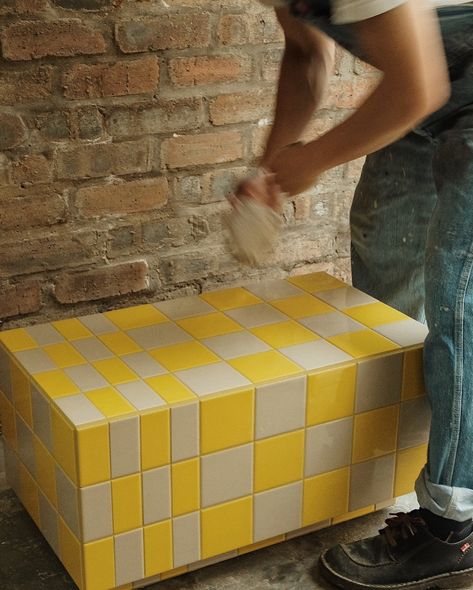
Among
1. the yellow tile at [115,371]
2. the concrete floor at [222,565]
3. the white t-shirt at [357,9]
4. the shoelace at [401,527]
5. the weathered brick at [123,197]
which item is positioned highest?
the white t-shirt at [357,9]

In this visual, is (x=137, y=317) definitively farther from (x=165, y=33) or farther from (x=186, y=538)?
(x=165, y=33)

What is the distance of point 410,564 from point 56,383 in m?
0.68

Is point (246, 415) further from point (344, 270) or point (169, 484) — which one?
point (344, 270)

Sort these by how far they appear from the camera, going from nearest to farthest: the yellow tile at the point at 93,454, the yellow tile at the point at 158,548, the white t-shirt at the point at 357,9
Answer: the white t-shirt at the point at 357,9
the yellow tile at the point at 93,454
the yellow tile at the point at 158,548

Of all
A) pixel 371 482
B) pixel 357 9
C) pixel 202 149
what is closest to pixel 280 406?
pixel 371 482

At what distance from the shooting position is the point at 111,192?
77.6 inches

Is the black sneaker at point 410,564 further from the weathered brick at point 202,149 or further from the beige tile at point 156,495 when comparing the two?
the weathered brick at point 202,149

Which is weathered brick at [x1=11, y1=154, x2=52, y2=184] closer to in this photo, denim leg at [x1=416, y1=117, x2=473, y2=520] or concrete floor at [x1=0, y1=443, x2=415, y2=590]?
concrete floor at [x1=0, y1=443, x2=415, y2=590]

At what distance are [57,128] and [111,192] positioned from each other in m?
0.18

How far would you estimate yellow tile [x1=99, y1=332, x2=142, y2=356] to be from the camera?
5.25ft

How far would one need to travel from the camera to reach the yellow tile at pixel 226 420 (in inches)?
57.4

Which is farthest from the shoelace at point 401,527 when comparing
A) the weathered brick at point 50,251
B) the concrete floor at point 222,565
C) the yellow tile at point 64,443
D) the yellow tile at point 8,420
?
the weathered brick at point 50,251

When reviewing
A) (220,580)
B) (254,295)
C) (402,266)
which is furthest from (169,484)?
(402,266)

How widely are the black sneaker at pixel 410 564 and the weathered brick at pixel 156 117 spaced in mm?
950
